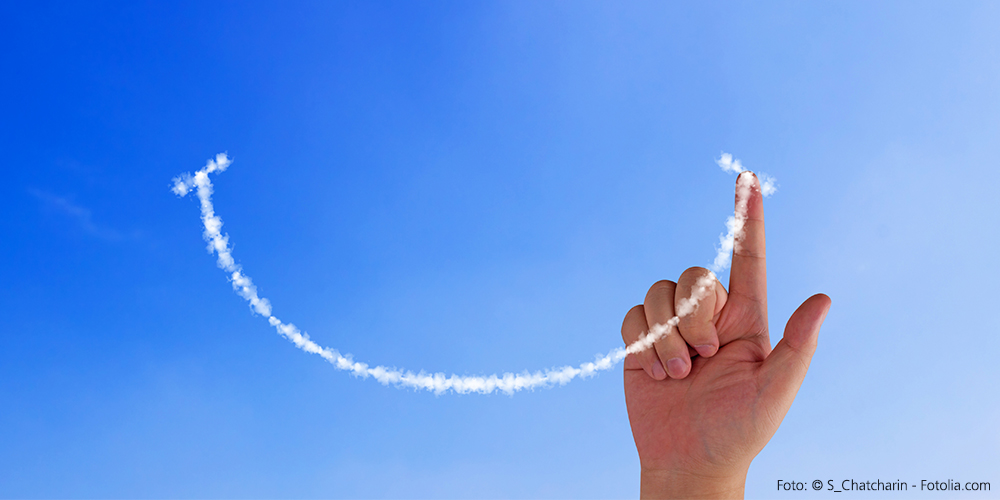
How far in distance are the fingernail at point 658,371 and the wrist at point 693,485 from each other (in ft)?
3.73

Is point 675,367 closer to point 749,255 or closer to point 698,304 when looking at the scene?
point 698,304

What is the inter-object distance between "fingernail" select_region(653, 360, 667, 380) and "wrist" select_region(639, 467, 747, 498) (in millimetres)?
1138

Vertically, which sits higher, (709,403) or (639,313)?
(639,313)

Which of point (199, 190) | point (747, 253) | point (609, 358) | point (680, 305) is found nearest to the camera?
point (680, 305)

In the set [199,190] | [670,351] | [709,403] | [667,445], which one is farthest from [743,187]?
[199,190]

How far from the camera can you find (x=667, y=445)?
24.7 ft

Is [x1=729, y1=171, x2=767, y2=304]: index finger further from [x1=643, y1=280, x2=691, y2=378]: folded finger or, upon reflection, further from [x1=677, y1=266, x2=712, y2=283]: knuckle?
[x1=643, y1=280, x2=691, y2=378]: folded finger

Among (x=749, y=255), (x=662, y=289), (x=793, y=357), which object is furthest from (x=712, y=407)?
(x=749, y=255)

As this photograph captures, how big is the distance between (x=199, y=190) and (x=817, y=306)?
12.9m

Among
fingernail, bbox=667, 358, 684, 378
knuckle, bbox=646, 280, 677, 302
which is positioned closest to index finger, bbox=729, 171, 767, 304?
knuckle, bbox=646, 280, 677, 302

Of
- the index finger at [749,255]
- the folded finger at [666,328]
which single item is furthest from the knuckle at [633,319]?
the index finger at [749,255]

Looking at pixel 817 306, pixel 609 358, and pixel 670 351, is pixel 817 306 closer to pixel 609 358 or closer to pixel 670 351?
pixel 670 351

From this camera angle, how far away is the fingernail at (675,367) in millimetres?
7457

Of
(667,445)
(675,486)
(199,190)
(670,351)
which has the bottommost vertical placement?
(675,486)
